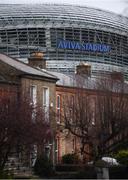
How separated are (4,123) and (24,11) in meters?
82.1

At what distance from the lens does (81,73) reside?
224 ft

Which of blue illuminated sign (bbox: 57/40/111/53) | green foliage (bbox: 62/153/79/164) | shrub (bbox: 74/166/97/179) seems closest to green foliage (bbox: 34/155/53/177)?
shrub (bbox: 74/166/97/179)

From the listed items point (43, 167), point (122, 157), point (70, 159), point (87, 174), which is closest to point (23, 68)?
point (70, 159)

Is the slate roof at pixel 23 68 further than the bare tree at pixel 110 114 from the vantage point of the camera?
Yes

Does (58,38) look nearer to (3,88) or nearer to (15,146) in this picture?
(3,88)

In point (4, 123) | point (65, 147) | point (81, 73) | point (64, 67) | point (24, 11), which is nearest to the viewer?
point (4, 123)

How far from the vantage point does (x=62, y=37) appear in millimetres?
114250

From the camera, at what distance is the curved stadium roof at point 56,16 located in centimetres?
11569

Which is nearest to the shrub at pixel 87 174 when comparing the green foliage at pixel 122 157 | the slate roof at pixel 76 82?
the green foliage at pixel 122 157

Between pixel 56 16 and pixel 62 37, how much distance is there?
528 cm

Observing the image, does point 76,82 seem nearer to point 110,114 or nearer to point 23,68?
point 23,68

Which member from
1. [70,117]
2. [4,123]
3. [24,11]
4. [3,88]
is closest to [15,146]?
[4,123]

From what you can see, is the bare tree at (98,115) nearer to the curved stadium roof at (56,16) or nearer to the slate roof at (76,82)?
the slate roof at (76,82)

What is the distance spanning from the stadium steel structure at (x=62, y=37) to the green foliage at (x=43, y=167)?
6115cm
